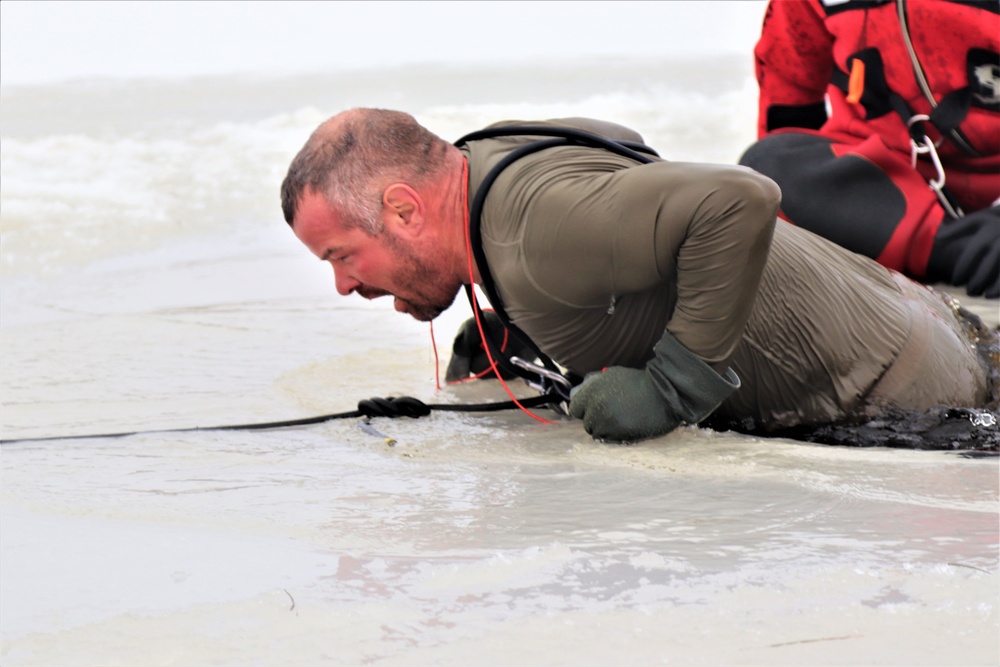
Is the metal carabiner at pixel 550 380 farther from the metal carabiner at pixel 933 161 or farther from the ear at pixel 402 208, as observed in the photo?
the metal carabiner at pixel 933 161

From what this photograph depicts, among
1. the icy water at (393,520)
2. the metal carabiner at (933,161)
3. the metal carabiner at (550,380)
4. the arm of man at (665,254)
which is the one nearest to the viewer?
the icy water at (393,520)

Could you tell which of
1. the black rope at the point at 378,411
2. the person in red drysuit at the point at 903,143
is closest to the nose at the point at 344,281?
the black rope at the point at 378,411

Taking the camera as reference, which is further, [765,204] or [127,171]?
[127,171]

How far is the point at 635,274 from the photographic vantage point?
181cm

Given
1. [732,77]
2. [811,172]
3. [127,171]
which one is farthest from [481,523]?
[732,77]

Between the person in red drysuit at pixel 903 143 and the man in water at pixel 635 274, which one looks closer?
the man in water at pixel 635 274

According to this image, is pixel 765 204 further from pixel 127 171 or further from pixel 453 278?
pixel 127 171

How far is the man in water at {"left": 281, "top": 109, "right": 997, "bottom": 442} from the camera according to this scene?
1.78m

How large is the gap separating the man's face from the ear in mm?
17

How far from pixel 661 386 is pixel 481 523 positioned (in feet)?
1.36

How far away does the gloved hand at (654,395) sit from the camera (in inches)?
73.0

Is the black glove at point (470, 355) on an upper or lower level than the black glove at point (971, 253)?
lower

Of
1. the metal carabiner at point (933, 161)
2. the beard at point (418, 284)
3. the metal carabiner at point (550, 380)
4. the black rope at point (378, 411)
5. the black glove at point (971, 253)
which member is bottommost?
the black rope at point (378, 411)

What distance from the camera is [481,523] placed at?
5.33 feet
